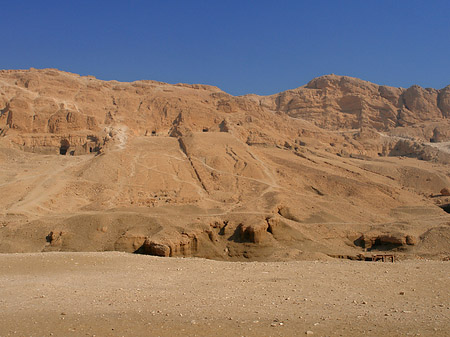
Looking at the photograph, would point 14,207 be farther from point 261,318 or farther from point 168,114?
point 168,114

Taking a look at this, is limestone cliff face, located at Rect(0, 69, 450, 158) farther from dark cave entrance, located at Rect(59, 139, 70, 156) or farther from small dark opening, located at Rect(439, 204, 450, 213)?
small dark opening, located at Rect(439, 204, 450, 213)

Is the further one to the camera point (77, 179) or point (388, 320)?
point (77, 179)

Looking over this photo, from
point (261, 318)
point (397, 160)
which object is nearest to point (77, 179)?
point (261, 318)

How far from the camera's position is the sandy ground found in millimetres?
7707

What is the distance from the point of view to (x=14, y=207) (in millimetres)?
25703

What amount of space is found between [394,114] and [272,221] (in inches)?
2333

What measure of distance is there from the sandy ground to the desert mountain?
6587mm

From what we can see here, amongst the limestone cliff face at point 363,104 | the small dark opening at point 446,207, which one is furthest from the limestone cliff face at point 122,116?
the small dark opening at point 446,207

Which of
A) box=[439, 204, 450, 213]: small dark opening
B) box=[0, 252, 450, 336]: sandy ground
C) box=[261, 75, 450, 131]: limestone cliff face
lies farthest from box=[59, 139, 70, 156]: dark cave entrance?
box=[261, 75, 450, 131]: limestone cliff face

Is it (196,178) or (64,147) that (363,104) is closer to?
(196,178)

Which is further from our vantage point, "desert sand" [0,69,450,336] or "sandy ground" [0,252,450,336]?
"desert sand" [0,69,450,336]

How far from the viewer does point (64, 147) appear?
4331cm

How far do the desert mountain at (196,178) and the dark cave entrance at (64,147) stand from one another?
0.71 ft

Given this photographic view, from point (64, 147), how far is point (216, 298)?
123ft
